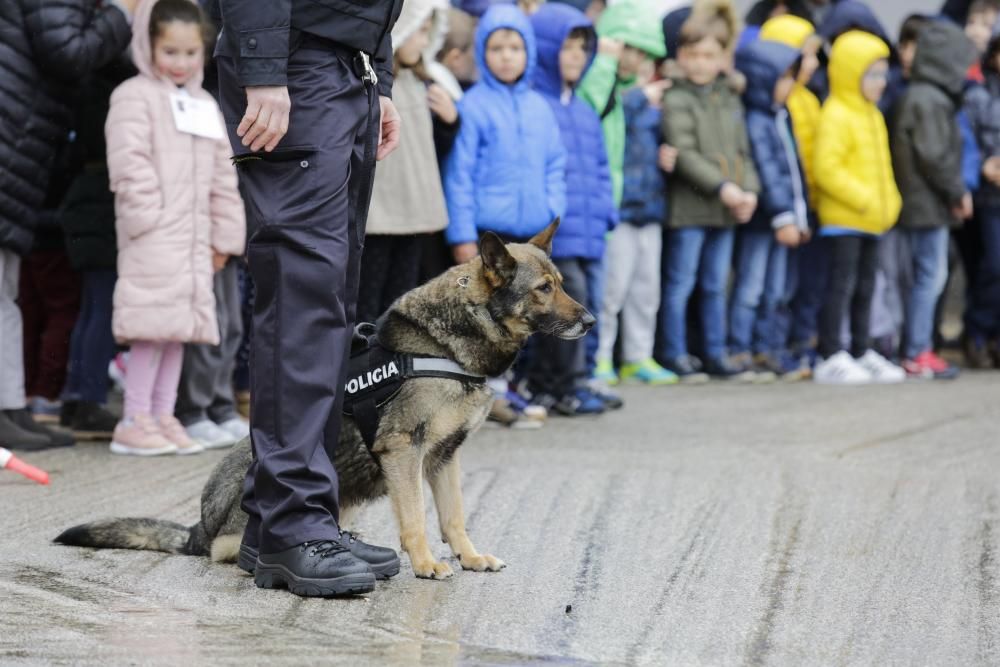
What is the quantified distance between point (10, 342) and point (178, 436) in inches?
33.1

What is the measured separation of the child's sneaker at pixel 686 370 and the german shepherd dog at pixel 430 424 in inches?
227

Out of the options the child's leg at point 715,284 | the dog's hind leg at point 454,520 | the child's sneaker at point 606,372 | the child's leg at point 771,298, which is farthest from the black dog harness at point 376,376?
the child's leg at point 771,298

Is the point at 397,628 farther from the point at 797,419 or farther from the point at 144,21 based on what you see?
the point at 797,419

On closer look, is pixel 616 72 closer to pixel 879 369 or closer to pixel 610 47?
pixel 610 47

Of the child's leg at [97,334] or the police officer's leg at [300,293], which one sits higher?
the police officer's leg at [300,293]

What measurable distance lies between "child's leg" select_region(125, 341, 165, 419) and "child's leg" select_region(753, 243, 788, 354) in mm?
5458

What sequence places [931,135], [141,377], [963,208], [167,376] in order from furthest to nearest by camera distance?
[963,208] → [931,135] → [167,376] → [141,377]

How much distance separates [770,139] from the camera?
1120 cm

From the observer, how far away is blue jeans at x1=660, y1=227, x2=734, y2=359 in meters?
11.0

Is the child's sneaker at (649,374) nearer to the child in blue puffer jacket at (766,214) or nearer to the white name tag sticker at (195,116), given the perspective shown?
the child in blue puffer jacket at (766,214)

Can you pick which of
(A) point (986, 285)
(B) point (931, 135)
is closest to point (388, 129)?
(B) point (931, 135)

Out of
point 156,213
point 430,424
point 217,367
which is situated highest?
point 156,213

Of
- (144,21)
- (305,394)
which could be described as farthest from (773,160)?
(305,394)

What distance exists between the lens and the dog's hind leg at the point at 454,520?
4939mm
